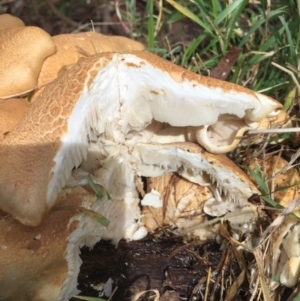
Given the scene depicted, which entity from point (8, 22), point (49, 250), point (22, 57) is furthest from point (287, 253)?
point (8, 22)

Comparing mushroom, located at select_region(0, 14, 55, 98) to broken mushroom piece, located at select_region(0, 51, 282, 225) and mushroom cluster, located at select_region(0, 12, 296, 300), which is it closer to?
mushroom cluster, located at select_region(0, 12, 296, 300)

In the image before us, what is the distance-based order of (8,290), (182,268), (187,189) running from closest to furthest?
1. (8,290)
2. (182,268)
3. (187,189)

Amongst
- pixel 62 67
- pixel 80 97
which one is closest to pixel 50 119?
pixel 80 97

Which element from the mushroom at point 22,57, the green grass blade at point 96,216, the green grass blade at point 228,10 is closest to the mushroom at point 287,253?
the green grass blade at point 96,216

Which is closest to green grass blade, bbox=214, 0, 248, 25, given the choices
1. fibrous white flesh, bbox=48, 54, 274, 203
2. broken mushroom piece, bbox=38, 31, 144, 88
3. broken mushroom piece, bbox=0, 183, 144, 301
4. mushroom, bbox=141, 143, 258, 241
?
broken mushroom piece, bbox=38, 31, 144, 88

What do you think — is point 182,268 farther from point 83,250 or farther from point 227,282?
point 83,250

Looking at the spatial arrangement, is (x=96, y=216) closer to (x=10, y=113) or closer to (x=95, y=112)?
(x=95, y=112)
